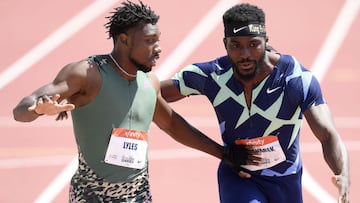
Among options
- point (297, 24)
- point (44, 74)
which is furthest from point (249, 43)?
point (297, 24)

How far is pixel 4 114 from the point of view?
Answer: 9.80m

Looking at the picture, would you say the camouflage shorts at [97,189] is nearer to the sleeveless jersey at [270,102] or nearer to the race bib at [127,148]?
the race bib at [127,148]

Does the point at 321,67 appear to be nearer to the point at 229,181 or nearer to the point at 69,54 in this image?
the point at 69,54

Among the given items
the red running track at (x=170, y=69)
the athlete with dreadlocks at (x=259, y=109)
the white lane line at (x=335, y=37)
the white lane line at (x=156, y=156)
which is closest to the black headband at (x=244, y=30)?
the athlete with dreadlocks at (x=259, y=109)

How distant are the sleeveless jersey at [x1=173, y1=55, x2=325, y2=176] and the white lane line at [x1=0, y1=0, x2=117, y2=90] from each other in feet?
17.9

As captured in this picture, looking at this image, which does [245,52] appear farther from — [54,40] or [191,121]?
[54,40]

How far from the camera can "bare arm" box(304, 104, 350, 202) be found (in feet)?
16.8

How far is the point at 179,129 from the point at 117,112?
2.59 ft

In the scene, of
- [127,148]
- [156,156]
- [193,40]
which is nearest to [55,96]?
[127,148]

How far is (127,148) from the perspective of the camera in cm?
486

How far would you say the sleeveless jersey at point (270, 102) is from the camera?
5340mm

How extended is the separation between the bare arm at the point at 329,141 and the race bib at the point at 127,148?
103cm

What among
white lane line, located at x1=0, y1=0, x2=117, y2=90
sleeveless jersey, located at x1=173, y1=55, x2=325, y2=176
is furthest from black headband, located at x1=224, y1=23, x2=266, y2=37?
white lane line, located at x1=0, y1=0, x2=117, y2=90

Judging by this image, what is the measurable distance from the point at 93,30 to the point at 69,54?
97 cm
